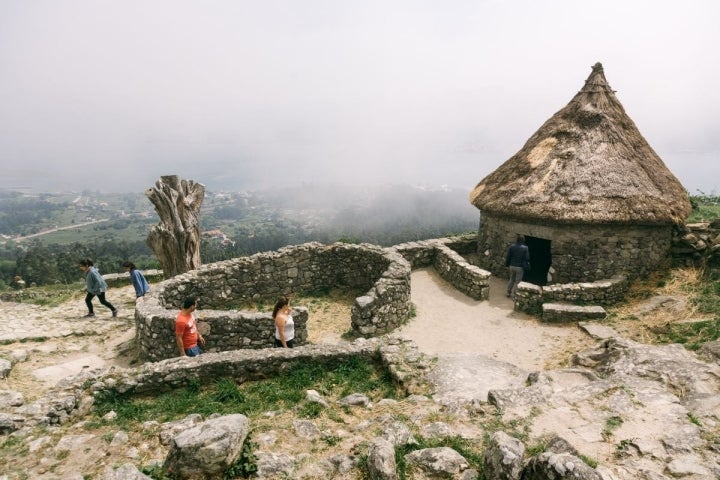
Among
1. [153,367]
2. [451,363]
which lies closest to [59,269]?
[153,367]

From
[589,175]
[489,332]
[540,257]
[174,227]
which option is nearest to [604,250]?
[589,175]

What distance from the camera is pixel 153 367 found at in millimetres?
6805

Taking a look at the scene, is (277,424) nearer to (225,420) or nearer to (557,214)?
(225,420)

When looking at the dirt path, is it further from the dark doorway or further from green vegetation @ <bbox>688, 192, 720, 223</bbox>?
green vegetation @ <bbox>688, 192, 720, 223</bbox>

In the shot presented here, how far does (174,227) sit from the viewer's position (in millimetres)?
12656

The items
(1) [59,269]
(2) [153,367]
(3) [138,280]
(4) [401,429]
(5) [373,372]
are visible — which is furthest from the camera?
(1) [59,269]

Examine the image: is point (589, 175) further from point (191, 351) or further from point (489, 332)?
point (191, 351)

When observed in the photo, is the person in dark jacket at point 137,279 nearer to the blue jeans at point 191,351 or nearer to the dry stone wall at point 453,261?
the blue jeans at point 191,351

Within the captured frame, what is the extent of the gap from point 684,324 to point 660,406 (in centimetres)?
430

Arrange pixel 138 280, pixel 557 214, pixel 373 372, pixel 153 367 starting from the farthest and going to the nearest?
pixel 557 214
pixel 138 280
pixel 373 372
pixel 153 367

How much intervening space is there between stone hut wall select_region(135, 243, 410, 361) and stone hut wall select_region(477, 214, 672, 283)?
500 cm

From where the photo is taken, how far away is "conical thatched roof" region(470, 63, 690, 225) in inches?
474

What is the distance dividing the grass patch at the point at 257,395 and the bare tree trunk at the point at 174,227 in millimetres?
6908

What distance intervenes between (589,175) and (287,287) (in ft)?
34.4
